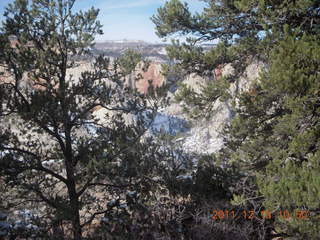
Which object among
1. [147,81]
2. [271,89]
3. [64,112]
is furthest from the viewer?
[147,81]

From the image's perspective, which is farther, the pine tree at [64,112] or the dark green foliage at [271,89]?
the pine tree at [64,112]

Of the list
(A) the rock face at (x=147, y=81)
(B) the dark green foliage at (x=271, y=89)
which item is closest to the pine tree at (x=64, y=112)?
(A) the rock face at (x=147, y=81)

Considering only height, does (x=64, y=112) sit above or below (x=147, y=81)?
below

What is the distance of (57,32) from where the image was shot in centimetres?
611

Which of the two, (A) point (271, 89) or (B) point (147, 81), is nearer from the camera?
(A) point (271, 89)

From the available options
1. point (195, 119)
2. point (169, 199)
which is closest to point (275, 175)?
point (195, 119)

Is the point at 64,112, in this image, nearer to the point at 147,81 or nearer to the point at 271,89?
the point at 147,81

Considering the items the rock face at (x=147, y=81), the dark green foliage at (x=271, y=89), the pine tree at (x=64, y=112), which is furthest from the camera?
the rock face at (x=147, y=81)

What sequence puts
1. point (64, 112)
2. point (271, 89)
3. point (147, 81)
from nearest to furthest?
point (271, 89) < point (64, 112) < point (147, 81)

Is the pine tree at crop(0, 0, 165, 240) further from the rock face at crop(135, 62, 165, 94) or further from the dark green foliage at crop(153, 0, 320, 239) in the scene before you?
the dark green foliage at crop(153, 0, 320, 239)

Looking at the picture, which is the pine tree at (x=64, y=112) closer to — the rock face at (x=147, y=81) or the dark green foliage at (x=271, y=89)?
the rock face at (x=147, y=81)

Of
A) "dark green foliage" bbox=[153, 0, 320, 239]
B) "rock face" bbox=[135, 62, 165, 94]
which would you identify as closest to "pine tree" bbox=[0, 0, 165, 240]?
"rock face" bbox=[135, 62, 165, 94]

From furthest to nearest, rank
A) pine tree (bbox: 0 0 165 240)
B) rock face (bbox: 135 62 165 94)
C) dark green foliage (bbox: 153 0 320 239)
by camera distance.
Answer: rock face (bbox: 135 62 165 94) → pine tree (bbox: 0 0 165 240) → dark green foliage (bbox: 153 0 320 239)

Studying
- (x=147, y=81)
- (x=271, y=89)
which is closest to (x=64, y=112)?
(x=147, y=81)
